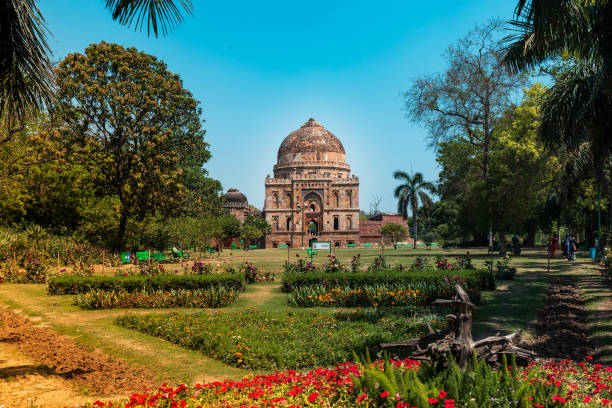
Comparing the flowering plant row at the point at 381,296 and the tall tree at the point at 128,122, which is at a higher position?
the tall tree at the point at 128,122

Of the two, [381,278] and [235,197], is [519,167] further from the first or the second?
[235,197]

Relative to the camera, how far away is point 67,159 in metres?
19.6

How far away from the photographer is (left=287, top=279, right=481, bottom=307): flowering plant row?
10.0m

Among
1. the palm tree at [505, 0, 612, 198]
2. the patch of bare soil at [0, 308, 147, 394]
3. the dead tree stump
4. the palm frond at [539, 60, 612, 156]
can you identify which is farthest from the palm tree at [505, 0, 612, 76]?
the patch of bare soil at [0, 308, 147, 394]

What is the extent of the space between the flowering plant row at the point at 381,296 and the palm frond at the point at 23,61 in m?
6.93

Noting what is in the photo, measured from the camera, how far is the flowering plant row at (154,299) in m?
10.2

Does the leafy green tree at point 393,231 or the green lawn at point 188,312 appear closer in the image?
the green lawn at point 188,312

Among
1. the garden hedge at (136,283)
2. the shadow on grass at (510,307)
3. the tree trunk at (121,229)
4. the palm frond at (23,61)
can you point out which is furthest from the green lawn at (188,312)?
the tree trunk at (121,229)

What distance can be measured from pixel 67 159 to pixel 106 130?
7.27 ft

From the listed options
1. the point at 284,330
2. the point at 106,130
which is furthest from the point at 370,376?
the point at 106,130

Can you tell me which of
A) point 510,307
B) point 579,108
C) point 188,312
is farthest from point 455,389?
point 579,108

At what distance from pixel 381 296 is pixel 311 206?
1793 inches

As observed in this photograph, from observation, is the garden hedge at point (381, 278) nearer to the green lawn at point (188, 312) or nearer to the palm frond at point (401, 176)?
the green lawn at point (188, 312)

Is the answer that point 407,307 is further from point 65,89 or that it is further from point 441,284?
point 65,89
